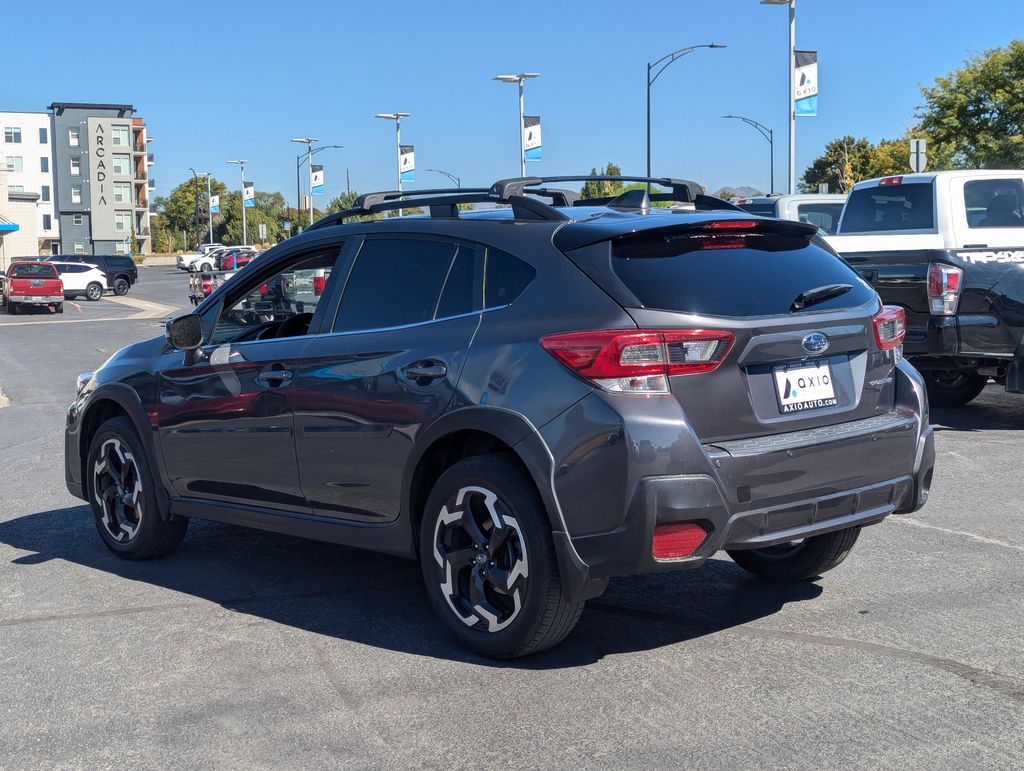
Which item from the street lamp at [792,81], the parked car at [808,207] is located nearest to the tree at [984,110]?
the street lamp at [792,81]

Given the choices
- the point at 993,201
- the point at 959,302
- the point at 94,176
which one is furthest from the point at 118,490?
the point at 94,176

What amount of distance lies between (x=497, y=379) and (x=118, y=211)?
13236 cm

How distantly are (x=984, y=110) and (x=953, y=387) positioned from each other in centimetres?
3285

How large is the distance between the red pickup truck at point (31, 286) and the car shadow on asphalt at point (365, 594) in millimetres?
37041

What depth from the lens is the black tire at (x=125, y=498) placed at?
6.37 meters

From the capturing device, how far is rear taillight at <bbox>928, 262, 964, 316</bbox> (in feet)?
33.2

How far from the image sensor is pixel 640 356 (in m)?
4.29

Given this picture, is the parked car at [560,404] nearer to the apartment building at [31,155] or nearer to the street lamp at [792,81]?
the street lamp at [792,81]

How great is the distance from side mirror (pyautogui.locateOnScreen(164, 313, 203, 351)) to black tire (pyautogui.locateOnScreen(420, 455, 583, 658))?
1.81m

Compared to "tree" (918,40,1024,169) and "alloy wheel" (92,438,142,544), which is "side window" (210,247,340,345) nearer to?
"alloy wheel" (92,438,142,544)

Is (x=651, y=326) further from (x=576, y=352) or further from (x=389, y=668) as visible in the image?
(x=389, y=668)

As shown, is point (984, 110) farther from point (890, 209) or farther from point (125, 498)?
point (125, 498)

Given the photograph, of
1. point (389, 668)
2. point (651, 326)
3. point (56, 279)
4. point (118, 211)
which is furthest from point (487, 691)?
point (118, 211)

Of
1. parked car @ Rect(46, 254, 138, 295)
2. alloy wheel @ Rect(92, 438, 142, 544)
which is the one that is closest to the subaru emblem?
alloy wheel @ Rect(92, 438, 142, 544)
